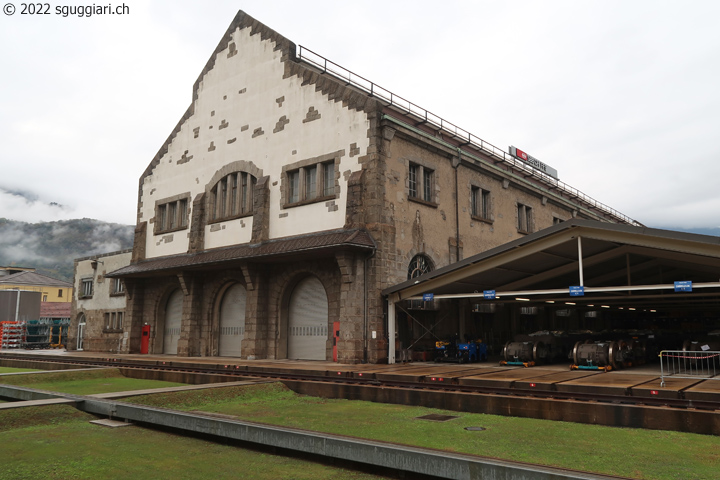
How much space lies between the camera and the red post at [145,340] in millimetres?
35000

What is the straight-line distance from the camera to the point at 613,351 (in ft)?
68.1

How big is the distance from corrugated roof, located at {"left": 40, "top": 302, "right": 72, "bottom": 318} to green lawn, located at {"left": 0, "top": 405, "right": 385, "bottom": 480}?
59243 mm

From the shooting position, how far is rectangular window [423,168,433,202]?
28016 millimetres

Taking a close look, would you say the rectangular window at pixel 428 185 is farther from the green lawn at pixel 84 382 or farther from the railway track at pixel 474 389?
the green lawn at pixel 84 382

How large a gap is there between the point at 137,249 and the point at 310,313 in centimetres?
1515

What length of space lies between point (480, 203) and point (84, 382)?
71.6ft

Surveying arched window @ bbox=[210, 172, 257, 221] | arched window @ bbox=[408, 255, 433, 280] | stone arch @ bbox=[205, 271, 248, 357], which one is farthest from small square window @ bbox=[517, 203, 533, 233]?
stone arch @ bbox=[205, 271, 248, 357]

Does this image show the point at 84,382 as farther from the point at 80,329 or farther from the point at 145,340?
the point at 80,329

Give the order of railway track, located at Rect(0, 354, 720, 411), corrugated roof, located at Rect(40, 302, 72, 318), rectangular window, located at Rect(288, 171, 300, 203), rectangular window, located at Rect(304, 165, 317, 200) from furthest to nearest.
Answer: corrugated roof, located at Rect(40, 302, 72, 318), rectangular window, located at Rect(288, 171, 300, 203), rectangular window, located at Rect(304, 165, 317, 200), railway track, located at Rect(0, 354, 720, 411)

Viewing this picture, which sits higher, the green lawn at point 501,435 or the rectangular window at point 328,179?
the rectangular window at point 328,179

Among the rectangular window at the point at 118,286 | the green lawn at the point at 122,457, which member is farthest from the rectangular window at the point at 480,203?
the green lawn at the point at 122,457

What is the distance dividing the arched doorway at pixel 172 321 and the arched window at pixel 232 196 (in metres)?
6.08

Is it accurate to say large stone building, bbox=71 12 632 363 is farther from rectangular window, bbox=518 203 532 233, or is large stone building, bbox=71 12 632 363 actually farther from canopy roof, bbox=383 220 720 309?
canopy roof, bbox=383 220 720 309

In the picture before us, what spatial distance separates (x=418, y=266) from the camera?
26.8m
